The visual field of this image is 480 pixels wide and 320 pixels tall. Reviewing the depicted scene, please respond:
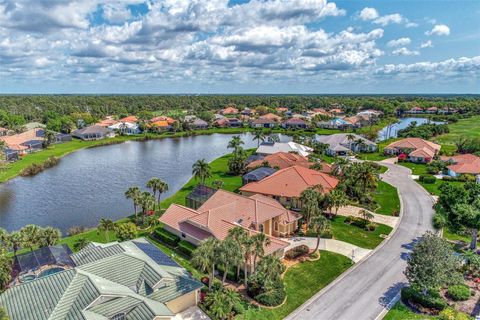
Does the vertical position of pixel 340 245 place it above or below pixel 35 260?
below

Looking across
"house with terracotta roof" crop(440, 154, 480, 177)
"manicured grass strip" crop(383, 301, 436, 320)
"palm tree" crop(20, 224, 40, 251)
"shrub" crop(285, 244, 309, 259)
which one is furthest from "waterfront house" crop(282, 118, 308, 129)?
"palm tree" crop(20, 224, 40, 251)

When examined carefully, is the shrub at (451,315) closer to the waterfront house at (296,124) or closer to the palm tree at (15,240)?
the palm tree at (15,240)

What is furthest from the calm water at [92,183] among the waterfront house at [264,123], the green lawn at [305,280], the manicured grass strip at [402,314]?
the waterfront house at [264,123]

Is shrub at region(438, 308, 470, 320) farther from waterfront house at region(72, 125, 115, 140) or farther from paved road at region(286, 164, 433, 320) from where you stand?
waterfront house at region(72, 125, 115, 140)

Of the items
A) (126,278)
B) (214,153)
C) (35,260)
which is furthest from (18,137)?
(126,278)

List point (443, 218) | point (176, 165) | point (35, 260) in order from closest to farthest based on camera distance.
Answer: point (35, 260), point (443, 218), point (176, 165)

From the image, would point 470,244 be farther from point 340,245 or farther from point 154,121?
point 154,121
